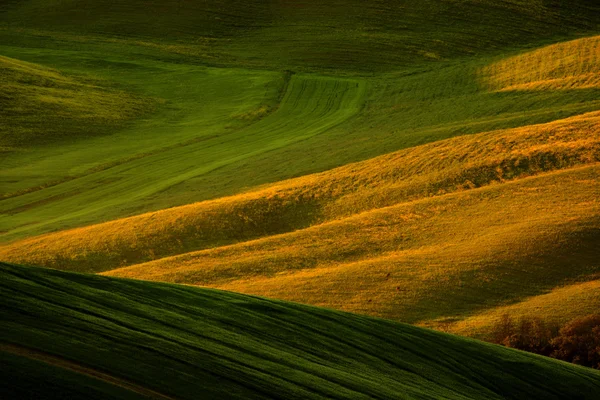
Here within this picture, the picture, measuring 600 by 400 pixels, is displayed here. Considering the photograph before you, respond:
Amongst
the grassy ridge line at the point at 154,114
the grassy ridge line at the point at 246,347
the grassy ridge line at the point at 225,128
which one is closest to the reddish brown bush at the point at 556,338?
the grassy ridge line at the point at 246,347

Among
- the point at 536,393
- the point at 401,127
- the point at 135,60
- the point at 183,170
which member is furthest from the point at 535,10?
the point at 536,393

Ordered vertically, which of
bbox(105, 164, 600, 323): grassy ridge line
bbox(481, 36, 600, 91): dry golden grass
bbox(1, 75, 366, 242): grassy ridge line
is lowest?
bbox(1, 75, 366, 242): grassy ridge line

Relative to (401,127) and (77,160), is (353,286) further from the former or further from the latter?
(77,160)

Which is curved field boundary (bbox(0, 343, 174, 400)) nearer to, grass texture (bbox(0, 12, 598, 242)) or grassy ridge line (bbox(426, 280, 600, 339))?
grassy ridge line (bbox(426, 280, 600, 339))

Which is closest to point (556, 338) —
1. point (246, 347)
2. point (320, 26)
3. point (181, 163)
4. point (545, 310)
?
point (545, 310)

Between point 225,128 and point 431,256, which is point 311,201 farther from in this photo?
point 225,128

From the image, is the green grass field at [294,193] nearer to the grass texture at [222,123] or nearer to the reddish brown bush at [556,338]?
the grass texture at [222,123]

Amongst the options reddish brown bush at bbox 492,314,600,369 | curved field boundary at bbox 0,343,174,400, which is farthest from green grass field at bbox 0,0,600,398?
reddish brown bush at bbox 492,314,600,369
